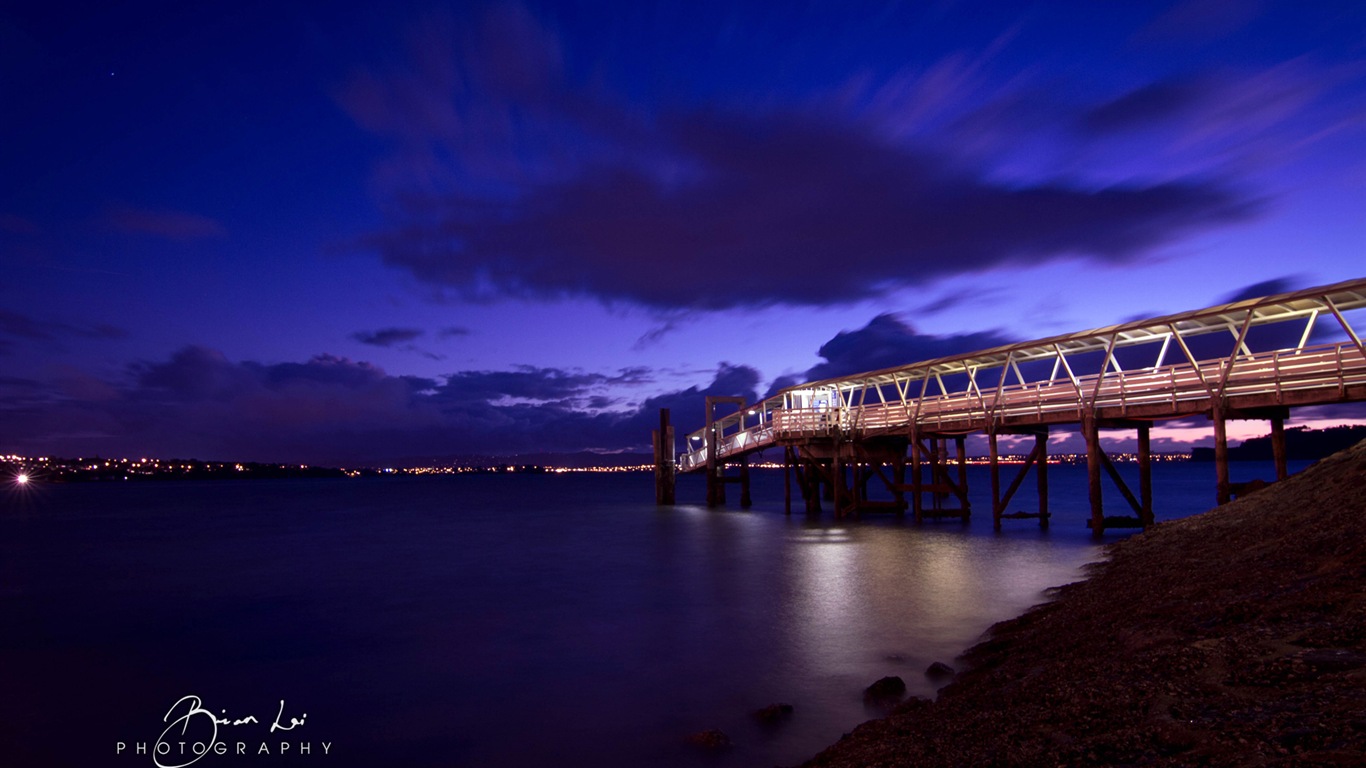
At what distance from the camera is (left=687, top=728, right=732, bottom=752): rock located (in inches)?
354

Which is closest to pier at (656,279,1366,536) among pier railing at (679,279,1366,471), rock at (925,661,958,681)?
pier railing at (679,279,1366,471)

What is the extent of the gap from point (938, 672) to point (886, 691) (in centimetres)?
113

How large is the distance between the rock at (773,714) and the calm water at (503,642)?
17 centimetres

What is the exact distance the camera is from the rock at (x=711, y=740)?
29.5ft

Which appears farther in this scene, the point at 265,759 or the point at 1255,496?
the point at 1255,496

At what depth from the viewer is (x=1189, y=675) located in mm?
6609

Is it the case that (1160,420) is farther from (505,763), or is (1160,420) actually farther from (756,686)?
(505,763)

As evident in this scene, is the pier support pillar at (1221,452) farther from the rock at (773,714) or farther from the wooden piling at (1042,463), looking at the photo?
the rock at (773,714)

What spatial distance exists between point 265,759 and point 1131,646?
1030 cm

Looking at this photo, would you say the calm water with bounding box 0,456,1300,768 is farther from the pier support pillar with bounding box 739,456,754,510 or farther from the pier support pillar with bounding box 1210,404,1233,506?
the pier support pillar with bounding box 739,456,754,510

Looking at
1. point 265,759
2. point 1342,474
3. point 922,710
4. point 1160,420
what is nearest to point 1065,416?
point 1160,420

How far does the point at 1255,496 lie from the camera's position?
17.1 m

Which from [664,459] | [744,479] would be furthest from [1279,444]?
[664,459]

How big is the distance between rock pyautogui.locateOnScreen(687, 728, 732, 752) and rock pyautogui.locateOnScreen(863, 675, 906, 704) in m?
2.24
